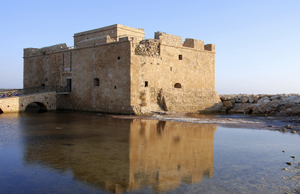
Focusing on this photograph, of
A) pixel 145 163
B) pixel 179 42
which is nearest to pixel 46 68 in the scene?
pixel 179 42

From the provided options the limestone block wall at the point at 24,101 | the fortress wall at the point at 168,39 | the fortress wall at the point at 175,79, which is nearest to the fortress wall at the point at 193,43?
the fortress wall at the point at 175,79

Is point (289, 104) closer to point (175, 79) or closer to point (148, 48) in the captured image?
point (175, 79)

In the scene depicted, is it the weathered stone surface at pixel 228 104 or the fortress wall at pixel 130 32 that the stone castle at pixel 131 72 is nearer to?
the fortress wall at pixel 130 32

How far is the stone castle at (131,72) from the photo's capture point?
611 inches

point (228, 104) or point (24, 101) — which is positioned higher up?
point (24, 101)

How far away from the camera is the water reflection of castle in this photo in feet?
14.4

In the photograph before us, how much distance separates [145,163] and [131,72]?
1029 cm

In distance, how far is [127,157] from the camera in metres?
5.77

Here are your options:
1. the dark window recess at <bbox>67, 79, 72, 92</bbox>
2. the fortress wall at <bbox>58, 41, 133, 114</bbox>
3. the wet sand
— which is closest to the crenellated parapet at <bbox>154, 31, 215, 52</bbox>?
the fortress wall at <bbox>58, 41, 133, 114</bbox>

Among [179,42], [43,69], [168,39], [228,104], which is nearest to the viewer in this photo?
[168,39]

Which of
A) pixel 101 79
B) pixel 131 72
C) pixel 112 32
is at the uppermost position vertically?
pixel 112 32

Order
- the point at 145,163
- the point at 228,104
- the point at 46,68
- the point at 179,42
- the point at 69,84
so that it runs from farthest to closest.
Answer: the point at 46,68 < the point at 228,104 < the point at 69,84 < the point at 179,42 < the point at 145,163

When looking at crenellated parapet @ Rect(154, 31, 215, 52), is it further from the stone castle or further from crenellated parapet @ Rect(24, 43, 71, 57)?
crenellated parapet @ Rect(24, 43, 71, 57)

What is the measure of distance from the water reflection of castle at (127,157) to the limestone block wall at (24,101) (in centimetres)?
906
